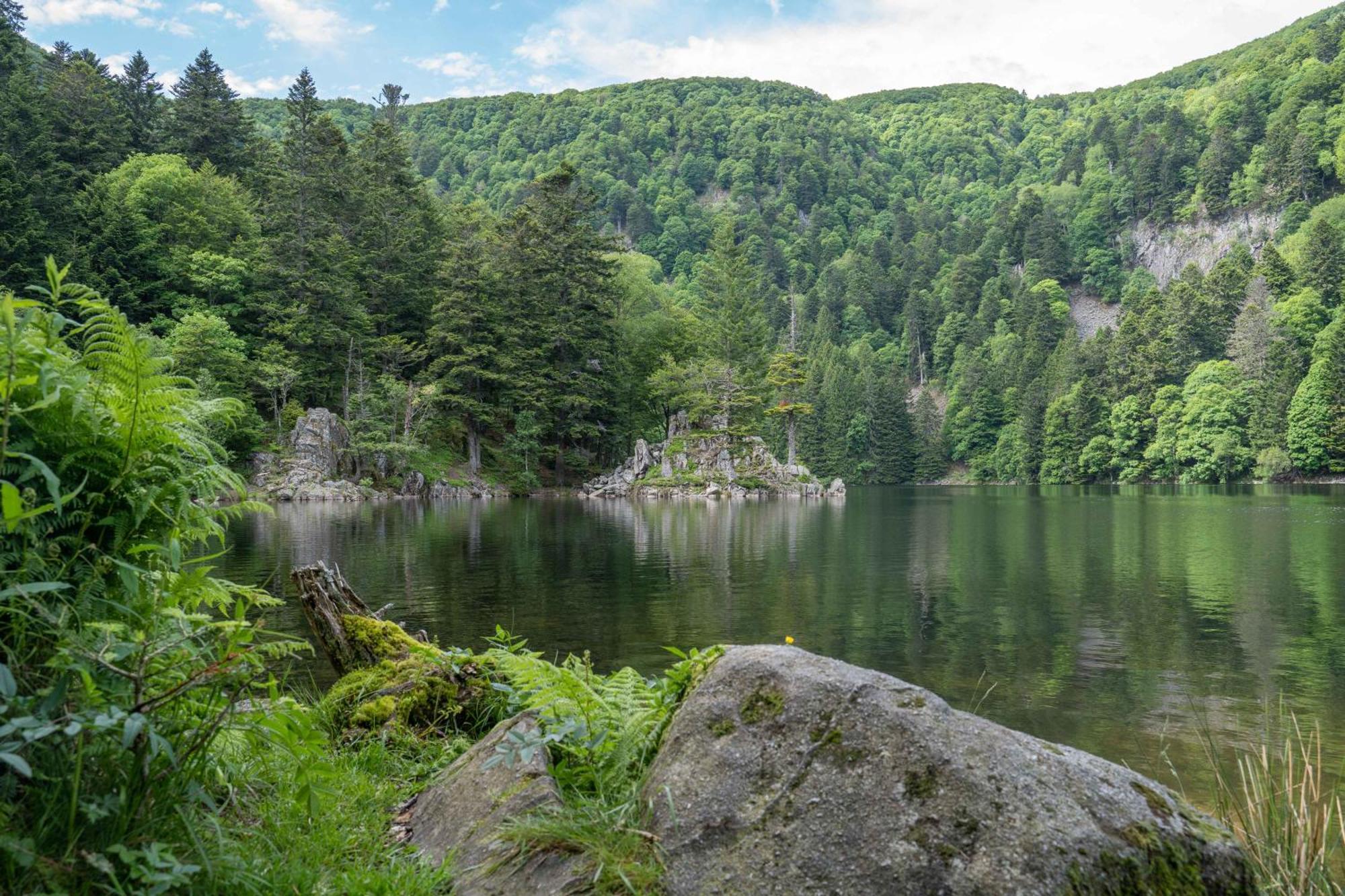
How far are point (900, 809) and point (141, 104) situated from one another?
8350 cm

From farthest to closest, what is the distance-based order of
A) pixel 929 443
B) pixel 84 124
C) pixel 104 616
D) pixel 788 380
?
1. pixel 929 443
2. pixel 788 380
3. pixel 84 124
4. pixel 104 616

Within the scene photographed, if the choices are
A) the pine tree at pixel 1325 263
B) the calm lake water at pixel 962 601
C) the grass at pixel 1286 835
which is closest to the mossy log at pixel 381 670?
the calm lake water at pixel 962 601

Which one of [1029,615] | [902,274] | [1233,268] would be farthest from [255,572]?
[902,274]

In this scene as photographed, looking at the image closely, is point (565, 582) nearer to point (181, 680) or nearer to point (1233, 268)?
point (181, 680)

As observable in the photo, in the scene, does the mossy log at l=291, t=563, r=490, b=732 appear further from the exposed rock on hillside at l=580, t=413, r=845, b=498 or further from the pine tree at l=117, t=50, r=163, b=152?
the pine tree at l=117, t=50, r=163, b=152

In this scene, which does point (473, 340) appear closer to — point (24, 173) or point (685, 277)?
point (24, 173)

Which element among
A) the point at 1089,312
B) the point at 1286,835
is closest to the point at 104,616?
the point at 1286,835

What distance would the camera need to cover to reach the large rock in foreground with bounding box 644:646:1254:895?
2.64 metres

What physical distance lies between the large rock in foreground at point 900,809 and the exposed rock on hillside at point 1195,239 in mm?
140682

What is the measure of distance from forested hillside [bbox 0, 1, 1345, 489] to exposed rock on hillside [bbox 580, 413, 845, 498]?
2.55 m

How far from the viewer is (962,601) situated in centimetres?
1722

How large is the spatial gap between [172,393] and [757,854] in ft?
7.93

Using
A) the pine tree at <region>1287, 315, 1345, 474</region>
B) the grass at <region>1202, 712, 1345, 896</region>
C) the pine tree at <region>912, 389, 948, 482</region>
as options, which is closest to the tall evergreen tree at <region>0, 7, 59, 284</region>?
the grass at <region>1202, 712, 1345, 896</region>

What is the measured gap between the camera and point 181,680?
2.52m
